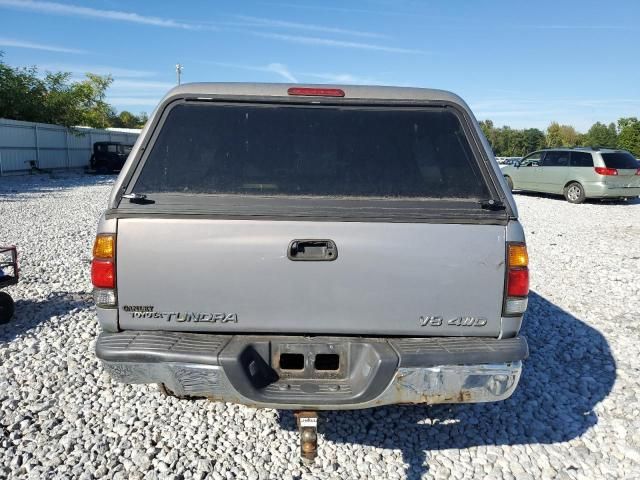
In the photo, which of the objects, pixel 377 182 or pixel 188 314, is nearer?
pixel 188 314

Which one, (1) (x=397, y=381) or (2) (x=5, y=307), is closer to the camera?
(1) (x=397, y=381)

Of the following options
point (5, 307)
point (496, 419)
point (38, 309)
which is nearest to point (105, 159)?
point (38, 309)

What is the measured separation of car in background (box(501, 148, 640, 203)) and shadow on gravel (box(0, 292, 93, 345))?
42.2 ft

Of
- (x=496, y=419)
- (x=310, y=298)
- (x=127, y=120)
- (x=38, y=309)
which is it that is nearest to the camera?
(x=310, y=298)

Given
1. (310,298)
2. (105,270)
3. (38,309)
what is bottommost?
(38,309)

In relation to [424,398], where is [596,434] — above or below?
below

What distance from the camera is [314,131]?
9.62ft

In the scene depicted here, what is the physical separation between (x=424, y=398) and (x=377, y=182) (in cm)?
115

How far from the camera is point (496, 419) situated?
3486 millimetres

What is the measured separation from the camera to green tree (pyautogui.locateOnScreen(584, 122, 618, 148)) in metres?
74.3

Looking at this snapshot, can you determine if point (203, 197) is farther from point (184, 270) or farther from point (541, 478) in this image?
point (541, 478)

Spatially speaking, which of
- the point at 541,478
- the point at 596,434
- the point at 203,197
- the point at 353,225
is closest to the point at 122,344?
the point at 203,197

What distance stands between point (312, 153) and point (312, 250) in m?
0.67

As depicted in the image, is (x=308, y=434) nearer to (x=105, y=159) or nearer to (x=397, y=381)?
(x=397, y=381)
